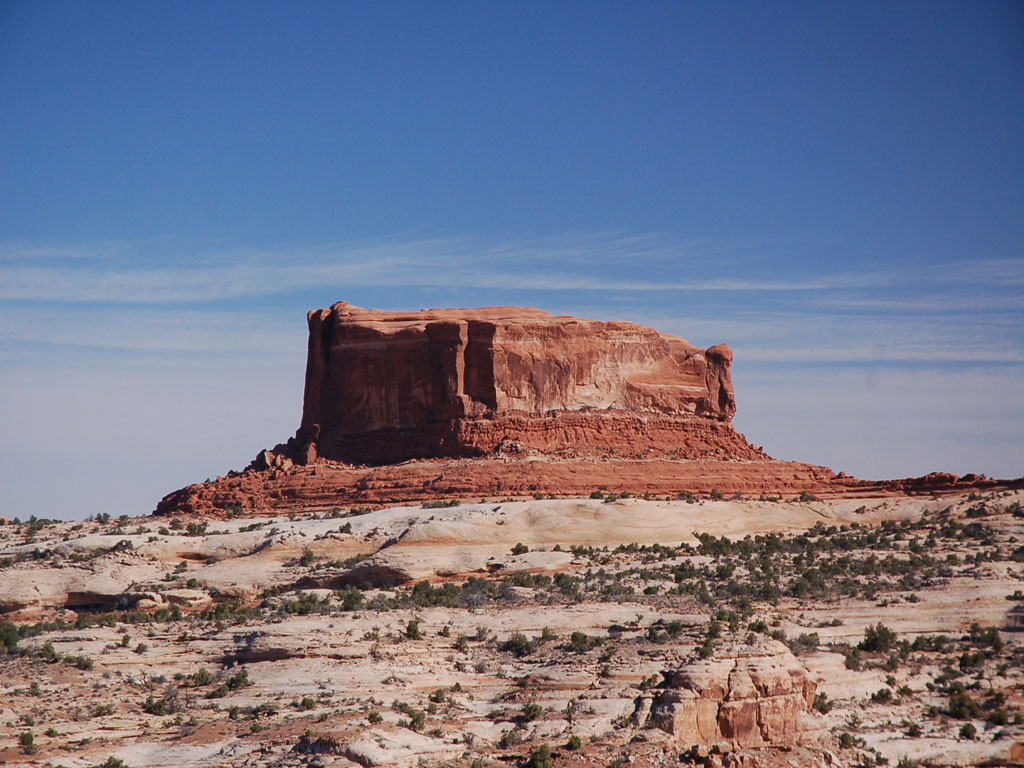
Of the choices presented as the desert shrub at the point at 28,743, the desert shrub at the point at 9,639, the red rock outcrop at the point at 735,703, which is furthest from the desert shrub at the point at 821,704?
the desert shrub at the point at 9,639

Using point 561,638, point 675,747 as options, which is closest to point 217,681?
point 561,638

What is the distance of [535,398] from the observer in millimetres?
53812

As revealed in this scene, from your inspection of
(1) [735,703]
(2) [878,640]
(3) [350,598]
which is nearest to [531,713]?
(1) [735,703]

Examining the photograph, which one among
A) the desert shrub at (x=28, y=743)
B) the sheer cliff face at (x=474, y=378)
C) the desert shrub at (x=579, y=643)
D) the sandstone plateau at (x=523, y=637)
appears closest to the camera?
the desert shrub at (x=28, y=743)

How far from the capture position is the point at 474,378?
53.5 metres

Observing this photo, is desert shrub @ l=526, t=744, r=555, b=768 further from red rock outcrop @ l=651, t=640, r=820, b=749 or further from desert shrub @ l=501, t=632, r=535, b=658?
desert shrub @ l=501, t=632, r=535, b=658

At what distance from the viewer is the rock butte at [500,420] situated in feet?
165

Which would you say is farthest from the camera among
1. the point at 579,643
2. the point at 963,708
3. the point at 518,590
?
the point at 518,590

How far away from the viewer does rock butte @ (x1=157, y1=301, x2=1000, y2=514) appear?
50344 mm

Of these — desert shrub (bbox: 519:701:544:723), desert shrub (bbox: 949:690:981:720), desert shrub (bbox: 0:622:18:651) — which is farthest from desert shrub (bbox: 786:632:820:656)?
desert shrub (bbox: 0:622:18:651)

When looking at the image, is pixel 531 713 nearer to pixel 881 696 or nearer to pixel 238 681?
pixel 238 681

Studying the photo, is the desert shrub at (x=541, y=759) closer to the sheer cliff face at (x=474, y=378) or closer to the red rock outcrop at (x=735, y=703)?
the red rock outcrop at (x=735, y=703)

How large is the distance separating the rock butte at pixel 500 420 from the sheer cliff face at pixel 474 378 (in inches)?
2.2

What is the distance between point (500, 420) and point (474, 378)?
2.10m
